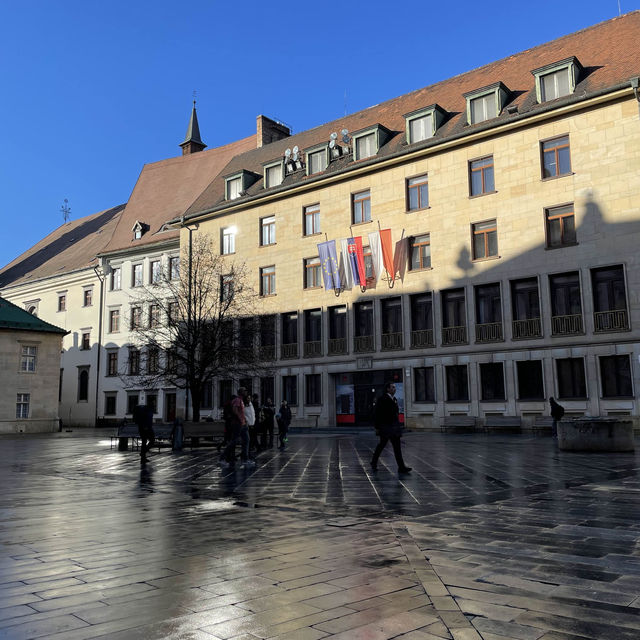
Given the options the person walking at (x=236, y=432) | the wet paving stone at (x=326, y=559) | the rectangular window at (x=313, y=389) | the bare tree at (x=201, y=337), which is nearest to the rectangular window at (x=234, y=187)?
the bare tree at (x=201, y=337)

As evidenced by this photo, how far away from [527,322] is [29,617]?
29.0 m

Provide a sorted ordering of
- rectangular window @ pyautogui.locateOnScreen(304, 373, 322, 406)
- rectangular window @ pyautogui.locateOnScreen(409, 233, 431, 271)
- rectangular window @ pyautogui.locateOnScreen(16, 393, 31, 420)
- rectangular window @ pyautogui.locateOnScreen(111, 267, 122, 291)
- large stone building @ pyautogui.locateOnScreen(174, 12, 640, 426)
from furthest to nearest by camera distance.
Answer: rectangular window @ pyautogui.locateOnScreen(111, 267, 122, 291)
rectangular window @ pyautogui.locateOnScreen(16, 393, 31, 420)
rectangular window @ pyautogui.locateOnScreen(304, 373, 322, 406)
rectangular window @ pyautogui.locateOnScreen(409, 233, 431, 271)
large stone building @ pyautogui.locateOnScreen(174, 12, 640, 426)

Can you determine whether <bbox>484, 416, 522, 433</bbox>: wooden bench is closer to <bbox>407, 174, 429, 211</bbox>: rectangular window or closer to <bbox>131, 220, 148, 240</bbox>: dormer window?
<bbox>407, 174, 429, 211</bbox>: rectangular window

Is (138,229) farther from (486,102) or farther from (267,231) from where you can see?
(486,102)

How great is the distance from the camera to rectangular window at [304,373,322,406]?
126 feet

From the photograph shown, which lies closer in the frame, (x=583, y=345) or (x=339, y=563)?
(x=339, y=563)

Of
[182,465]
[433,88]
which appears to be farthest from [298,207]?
[182,465]

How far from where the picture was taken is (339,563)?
17.6ft

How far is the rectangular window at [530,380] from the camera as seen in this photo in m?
30.1

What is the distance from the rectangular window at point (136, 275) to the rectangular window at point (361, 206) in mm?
20764

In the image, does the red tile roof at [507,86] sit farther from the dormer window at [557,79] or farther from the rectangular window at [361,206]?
the rectangular window at [361,206]

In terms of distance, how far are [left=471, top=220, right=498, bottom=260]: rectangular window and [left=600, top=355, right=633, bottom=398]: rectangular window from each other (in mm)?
7451

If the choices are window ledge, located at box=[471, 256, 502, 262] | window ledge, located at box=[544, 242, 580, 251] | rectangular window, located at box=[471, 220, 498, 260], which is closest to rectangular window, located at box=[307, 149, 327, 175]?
rectangular window, located at box=[471, 220, 498, 260]

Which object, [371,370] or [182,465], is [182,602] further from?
[371,370]
